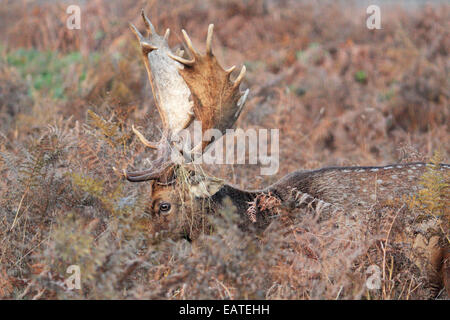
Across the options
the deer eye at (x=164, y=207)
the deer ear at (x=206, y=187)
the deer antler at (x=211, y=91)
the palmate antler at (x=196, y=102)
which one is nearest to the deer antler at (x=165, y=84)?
the palmate antler at (x=196, y=102)

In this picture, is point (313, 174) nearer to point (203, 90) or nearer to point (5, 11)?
point (203, 90)

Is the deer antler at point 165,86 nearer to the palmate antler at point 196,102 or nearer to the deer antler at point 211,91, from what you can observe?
the palmate antler at point 196,102

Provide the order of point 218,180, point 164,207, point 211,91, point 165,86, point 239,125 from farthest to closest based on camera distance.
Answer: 1. point 239,125
2. point 165,86
3. point 211,91
4. point 218,180
5. point 164,207

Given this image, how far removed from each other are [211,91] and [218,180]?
76 centimetres

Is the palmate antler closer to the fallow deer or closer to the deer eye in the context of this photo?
the fallow deer

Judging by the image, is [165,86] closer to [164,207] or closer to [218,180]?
[218,180]

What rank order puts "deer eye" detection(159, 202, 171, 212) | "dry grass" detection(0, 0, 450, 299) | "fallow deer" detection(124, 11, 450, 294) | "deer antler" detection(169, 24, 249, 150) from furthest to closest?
"deer antler" detection(169, 24, 249, 150), "deer eye" detection(159, 202, 171, 212), "fallow deer" detection(124, 11, 450, 294), "dry grass" detection(0, 0, 450, 299)

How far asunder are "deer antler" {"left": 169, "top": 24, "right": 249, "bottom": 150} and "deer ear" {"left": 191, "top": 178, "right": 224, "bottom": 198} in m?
0.37

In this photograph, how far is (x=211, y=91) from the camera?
4586 millimetres

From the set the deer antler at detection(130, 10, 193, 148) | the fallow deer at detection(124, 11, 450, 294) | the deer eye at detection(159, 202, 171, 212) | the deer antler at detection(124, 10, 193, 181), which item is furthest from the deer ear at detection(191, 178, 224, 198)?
the deer antler at detection(130, 10, 193, 148)

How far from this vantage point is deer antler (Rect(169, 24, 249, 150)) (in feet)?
14.8

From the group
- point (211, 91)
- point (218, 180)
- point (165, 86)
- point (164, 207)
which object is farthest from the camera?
point (165, 86)

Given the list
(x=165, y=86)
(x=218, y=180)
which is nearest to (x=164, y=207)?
(x=218, y=180)

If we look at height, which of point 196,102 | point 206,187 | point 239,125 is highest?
point 196,102
